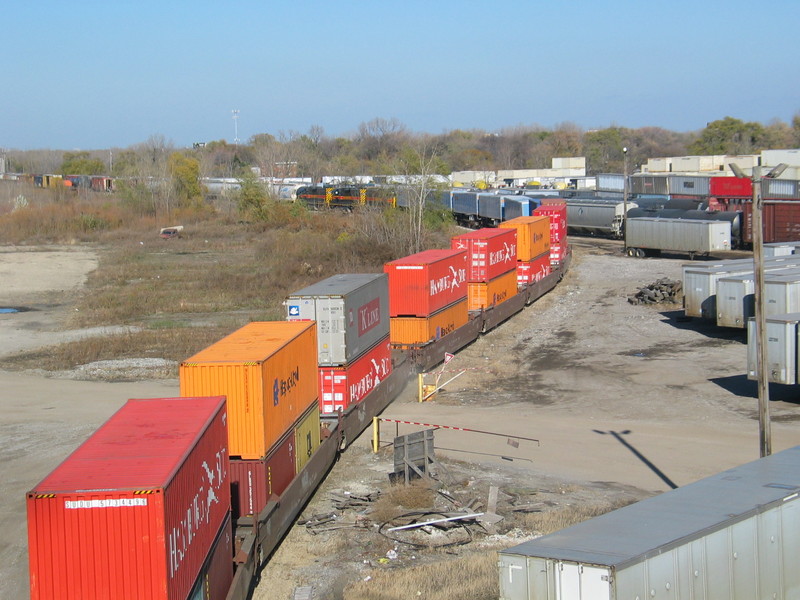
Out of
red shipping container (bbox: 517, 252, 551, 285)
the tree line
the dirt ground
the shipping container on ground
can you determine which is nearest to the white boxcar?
the shipping container on ground

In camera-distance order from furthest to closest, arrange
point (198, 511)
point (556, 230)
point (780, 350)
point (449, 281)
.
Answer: point (556, 230), point (449, 281), point (780, 350), point (198, 511)

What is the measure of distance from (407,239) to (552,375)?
29.4 metres

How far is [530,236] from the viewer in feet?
138

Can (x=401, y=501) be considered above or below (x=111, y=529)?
below

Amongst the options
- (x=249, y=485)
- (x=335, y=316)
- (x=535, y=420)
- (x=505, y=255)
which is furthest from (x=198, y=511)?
(x=505, y=255)

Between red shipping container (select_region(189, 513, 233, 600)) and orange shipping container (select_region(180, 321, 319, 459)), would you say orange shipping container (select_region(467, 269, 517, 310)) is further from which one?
red shipping container (select_region(189, 513, 233, 600))

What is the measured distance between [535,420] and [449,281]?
→ 8.11 m

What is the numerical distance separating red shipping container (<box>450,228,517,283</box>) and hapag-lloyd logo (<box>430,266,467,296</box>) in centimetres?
188

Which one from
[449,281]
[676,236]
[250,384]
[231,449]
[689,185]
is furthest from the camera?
[689,185]

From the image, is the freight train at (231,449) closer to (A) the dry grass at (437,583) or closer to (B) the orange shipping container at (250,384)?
(B) the orange shipping container at (250,384)

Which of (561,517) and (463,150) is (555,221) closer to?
(561,517)

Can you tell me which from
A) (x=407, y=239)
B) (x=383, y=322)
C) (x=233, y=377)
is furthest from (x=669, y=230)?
(x=233, y=377)

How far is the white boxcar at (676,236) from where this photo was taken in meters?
52.3

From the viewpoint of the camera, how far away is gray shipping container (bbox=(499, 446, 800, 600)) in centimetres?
904
